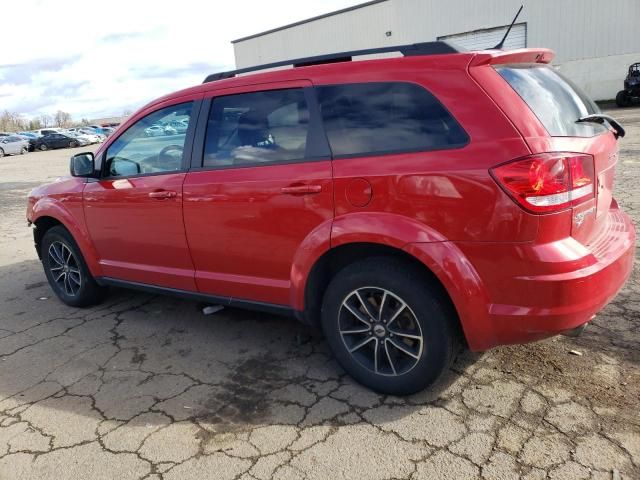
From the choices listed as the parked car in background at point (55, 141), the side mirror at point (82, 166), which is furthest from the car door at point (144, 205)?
the parked car in background at point (55, 141)

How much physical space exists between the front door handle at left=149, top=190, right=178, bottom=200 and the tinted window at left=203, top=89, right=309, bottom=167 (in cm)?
32

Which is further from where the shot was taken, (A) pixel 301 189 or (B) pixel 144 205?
(B) pixel 144 205

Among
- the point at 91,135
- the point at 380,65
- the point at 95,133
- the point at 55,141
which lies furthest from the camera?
the point at 95,133

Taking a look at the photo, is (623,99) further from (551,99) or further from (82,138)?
(82,138)

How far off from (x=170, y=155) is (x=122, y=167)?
1.91 feet

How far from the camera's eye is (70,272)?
463 centimetres

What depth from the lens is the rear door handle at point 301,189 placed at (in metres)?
2.82

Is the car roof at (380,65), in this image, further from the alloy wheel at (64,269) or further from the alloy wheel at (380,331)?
the alloy wheel at (64,269)

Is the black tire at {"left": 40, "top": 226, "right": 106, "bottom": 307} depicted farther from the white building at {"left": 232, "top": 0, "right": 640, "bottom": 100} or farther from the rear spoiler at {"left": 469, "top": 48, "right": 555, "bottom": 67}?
the white building at {"left": 232, "top": 0, "right": 640, "bottom": 100}

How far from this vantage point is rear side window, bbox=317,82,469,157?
8.31 ft

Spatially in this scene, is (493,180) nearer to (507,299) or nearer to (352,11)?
(507,299)

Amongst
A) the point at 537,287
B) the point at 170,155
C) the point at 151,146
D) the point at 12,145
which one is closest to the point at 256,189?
the point at 170,155

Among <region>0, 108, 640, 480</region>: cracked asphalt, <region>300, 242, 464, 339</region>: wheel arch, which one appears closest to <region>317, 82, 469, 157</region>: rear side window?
<region>300, 242, 464, 339</region>: wheel arch

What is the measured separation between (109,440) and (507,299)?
2188mm
